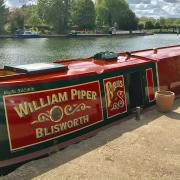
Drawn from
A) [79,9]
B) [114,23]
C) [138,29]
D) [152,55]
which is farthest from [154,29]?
[152,55]

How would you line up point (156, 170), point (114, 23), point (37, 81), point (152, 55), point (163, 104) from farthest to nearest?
point (114, 23) < point (152, 55) < point (163, 104) < point (37, 81) < point (156, 170)

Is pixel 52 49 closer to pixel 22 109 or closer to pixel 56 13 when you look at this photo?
pixel 56 13

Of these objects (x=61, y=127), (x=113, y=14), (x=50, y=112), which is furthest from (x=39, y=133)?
(x=113, y=14)

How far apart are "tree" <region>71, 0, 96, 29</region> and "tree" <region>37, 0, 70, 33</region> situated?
4.19 meters

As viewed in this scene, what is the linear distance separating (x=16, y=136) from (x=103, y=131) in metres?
2.75

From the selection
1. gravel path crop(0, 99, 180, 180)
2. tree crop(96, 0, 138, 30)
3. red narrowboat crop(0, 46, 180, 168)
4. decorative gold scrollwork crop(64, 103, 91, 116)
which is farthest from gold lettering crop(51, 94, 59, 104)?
tree crop(96, 0, 138, 30)

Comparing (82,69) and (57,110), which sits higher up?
(82,69)

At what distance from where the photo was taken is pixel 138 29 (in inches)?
5344

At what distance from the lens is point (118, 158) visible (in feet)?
25.8

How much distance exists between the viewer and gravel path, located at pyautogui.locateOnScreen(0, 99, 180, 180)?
714 centimetres

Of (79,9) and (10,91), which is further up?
(79,9)

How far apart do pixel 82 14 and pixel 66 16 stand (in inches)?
250

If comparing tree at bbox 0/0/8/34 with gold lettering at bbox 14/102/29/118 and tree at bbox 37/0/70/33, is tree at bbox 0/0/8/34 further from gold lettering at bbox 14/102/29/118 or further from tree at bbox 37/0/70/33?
gold lettering at bbox 14/102/29/118

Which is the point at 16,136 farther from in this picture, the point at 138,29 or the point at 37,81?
the point at 138,29
